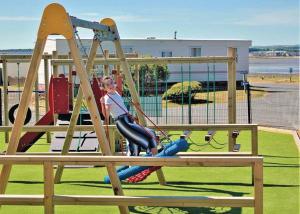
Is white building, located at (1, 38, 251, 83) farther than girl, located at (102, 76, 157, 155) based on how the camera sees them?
Yes

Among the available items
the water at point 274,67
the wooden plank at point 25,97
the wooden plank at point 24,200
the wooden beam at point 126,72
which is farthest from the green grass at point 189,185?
the water at point 274,67

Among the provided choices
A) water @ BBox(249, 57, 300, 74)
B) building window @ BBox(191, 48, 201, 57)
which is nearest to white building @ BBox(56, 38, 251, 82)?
building window @ BBox(191, 48, 201, 57)

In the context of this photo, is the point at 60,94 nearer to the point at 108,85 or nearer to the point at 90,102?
the point at 108,85

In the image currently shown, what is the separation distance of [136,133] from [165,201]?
224 centimetres

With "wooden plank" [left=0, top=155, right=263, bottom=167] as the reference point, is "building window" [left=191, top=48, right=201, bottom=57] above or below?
above

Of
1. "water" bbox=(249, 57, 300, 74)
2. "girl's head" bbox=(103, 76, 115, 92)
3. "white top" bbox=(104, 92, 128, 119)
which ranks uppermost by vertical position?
"water" bbox=(249, 57, 300, 74)

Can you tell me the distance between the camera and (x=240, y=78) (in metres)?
38.2

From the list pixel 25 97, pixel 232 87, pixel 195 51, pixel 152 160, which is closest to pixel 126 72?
pixel 25 97

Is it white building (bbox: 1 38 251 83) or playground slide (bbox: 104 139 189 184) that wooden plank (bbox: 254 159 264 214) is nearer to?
playground slide (bbox: 104 139 189 184)

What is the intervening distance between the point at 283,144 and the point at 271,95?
17.1 m

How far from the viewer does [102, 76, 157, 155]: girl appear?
7332 millimetres

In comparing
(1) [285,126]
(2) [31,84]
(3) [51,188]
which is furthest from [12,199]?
(1) [285,126]

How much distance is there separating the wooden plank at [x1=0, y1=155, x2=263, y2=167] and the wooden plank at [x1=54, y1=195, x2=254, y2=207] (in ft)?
1.03

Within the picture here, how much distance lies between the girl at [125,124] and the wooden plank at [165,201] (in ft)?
7.01
